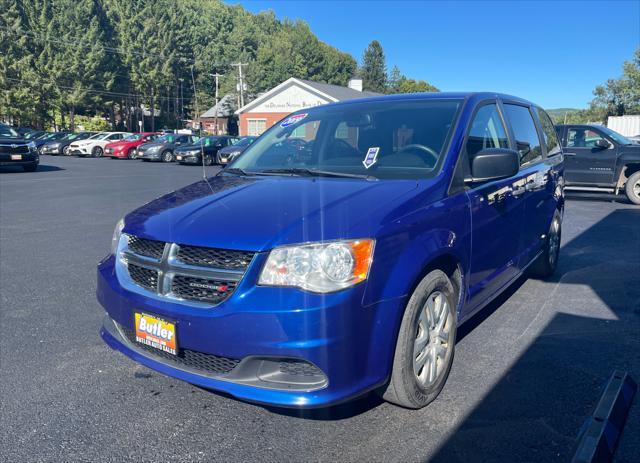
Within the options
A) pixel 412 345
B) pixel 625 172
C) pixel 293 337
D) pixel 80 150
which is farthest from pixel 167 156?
pixel 293 337

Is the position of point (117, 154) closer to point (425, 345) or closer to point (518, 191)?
point (518, 191)

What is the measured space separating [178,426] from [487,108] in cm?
307

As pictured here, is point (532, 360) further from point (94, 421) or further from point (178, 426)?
point (94, 421)

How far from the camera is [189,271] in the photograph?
2.50 m

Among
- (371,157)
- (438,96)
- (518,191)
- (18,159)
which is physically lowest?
(518,191)

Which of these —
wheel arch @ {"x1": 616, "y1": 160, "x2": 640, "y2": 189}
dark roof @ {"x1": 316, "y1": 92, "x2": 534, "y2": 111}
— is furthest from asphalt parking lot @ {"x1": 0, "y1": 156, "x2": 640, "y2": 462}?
wheel arch @ {"x1": 616, "y1": 160, "x2": 640, "y2": 189}

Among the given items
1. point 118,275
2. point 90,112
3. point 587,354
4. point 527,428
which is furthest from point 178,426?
point 90,112

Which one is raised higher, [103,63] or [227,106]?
[103,63]

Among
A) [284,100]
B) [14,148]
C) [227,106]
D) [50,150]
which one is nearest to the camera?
[14,148]

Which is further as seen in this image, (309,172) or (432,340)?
(309,172)

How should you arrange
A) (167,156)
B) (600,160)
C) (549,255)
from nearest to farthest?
(549,255) → (600,160) → (167,156)

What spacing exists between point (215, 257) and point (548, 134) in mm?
4398

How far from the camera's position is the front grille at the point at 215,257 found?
240 cm

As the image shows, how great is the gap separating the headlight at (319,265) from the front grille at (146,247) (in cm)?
67
